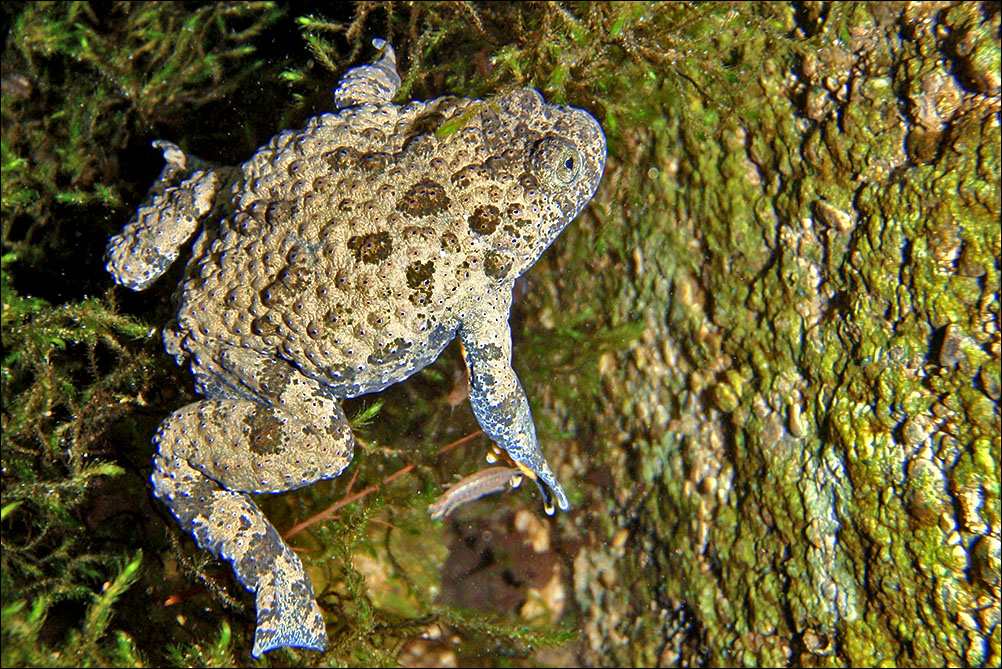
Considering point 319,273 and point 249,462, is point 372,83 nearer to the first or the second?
point 319,273

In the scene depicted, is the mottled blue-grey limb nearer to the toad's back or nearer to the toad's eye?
the toad's back

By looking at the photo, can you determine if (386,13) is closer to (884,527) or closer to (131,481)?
(131,481)

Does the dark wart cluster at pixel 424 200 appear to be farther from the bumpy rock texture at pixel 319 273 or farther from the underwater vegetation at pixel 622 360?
the underwater vegetation at pixel 622 360

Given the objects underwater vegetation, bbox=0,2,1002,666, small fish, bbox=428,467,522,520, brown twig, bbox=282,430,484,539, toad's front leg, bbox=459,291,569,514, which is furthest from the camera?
small fish, bbox=428,467,522,520

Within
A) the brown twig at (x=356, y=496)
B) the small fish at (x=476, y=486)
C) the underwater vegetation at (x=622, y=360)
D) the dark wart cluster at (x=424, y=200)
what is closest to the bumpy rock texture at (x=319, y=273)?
the dark wart cluster at (x=424, y=200)

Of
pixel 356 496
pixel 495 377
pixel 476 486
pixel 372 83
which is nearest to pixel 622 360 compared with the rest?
pixel 495 377

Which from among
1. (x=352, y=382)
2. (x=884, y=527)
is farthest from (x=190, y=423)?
(x=884, y=527)

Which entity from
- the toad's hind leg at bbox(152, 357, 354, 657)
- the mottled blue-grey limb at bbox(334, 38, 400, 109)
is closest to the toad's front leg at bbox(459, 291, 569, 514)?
the toad's hind leg at bbox(152, 357, 354, 657)

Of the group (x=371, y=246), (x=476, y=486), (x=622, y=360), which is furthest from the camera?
(x=476, y=486)
